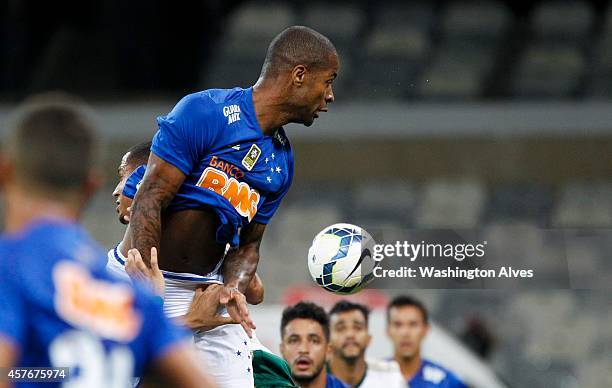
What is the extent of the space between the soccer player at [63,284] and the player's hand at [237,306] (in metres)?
2.11

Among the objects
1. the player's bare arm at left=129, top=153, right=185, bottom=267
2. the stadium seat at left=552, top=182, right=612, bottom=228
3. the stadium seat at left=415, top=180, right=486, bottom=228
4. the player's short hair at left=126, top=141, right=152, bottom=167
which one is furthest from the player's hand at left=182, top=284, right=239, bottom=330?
the stadium seat at left=552, top=182, right=612, bottom=228

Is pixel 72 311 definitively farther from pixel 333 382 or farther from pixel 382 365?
pixel 382 365

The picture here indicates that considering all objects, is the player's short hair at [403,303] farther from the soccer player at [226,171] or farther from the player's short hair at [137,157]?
the soccer player at [226,171]

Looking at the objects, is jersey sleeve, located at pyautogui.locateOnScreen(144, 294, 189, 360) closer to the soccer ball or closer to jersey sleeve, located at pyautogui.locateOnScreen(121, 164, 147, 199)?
jersey sleeve, located at pyautogui.locateOnScreen(121, 164, 147, 199)

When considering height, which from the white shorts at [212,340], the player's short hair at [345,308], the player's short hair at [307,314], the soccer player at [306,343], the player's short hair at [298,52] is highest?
the player's short hair at [298,52]

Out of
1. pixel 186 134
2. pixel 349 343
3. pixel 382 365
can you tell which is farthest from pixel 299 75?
pixel 382 365

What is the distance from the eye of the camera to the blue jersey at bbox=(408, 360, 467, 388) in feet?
25.9

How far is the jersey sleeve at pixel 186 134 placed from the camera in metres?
4.86

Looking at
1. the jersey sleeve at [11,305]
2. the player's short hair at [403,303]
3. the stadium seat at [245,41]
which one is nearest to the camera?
the jersey sleeve at [11,305]

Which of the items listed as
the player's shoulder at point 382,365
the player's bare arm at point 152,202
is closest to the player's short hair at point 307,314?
the player's shoulder at point 382,365

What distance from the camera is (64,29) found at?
1641cm

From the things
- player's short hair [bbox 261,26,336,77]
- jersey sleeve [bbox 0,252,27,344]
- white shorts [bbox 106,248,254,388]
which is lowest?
jersey sleeve [bbox 0,252,27,344]

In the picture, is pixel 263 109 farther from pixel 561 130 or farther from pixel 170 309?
pixel 561 130

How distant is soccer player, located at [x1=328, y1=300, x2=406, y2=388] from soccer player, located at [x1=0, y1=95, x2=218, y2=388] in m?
5.03
